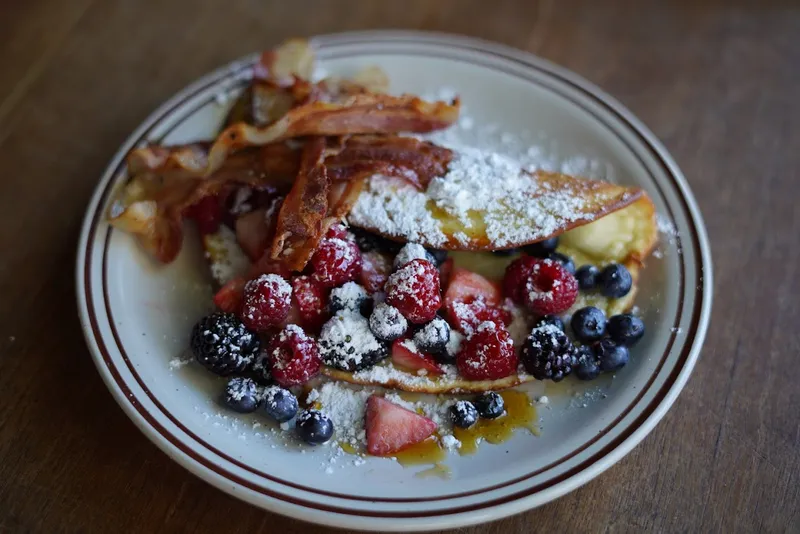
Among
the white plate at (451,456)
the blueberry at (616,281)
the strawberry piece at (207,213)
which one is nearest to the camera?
the white plate at (451,456)

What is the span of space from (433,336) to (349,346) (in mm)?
180

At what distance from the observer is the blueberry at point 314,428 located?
140 centimetres

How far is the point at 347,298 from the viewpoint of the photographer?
1545mm

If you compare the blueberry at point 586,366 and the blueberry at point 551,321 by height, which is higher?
the blueberry at point 551,321

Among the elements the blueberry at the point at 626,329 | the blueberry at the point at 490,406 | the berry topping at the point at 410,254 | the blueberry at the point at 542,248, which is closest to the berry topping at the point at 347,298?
the berry topping at the point at 410,254

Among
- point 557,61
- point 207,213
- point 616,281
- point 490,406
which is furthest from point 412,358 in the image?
point 557,61

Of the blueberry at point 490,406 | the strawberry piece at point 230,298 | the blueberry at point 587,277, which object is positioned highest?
the blueberry at point 587,277

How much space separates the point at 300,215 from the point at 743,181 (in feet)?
4.22

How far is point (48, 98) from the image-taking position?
6.99 ft

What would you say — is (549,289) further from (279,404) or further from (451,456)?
(279,404)

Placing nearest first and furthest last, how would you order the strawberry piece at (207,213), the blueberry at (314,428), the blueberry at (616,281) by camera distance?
the blueberry at (314,428), the blueberry at (616,281), the strawberry piece at (207,213)

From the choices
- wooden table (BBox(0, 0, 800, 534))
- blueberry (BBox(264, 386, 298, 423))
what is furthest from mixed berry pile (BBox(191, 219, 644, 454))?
wooden table (BBox(0, 0, 800, 534))

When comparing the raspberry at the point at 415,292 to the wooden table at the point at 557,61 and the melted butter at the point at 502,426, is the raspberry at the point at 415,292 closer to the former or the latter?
the melted butter at the point at 502,426

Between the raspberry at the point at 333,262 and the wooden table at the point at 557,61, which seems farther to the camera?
the raspberry at the point at 333,262
